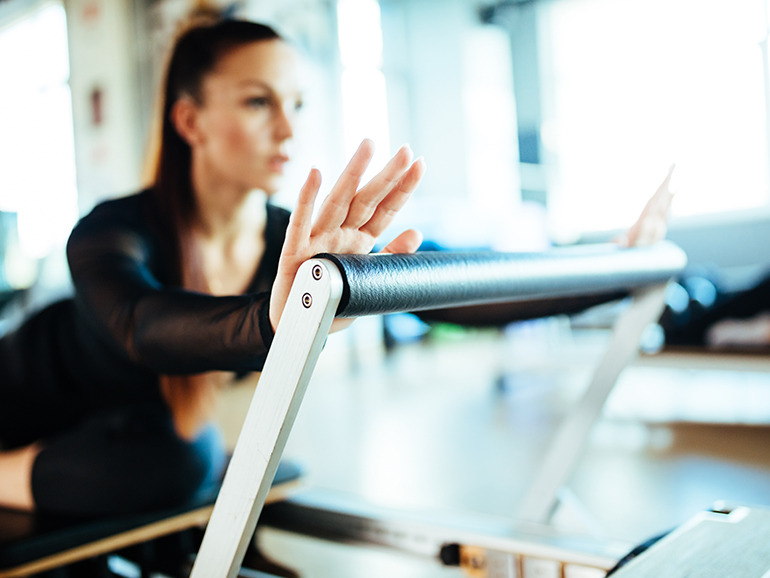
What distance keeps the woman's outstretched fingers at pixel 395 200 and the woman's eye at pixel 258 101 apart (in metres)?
0.52

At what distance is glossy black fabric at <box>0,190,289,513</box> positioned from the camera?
628 mm

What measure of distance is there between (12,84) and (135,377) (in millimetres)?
5556

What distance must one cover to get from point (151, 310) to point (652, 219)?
2.19 feet

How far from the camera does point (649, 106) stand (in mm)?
5910

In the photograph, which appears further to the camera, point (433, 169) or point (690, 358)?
point (433, 169)

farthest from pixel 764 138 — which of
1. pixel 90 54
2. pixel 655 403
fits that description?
pixel 90 54

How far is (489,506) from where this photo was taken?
1.64 meters

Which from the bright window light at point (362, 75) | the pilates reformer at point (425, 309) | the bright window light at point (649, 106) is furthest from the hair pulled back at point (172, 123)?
the bright window light at point (649, 106)

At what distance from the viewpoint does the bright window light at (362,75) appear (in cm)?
524

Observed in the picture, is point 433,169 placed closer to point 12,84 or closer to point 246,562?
point 12,84

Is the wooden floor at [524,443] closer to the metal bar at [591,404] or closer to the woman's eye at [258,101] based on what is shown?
the metal bar at [591,404]

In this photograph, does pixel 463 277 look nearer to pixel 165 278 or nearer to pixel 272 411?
pixel 272 411

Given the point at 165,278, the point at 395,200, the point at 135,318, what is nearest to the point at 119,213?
the point at 165,278

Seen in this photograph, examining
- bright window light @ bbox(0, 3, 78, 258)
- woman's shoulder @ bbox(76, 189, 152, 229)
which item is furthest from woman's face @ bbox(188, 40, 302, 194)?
bright window light @ bbox(0, 3, 78, 258)
